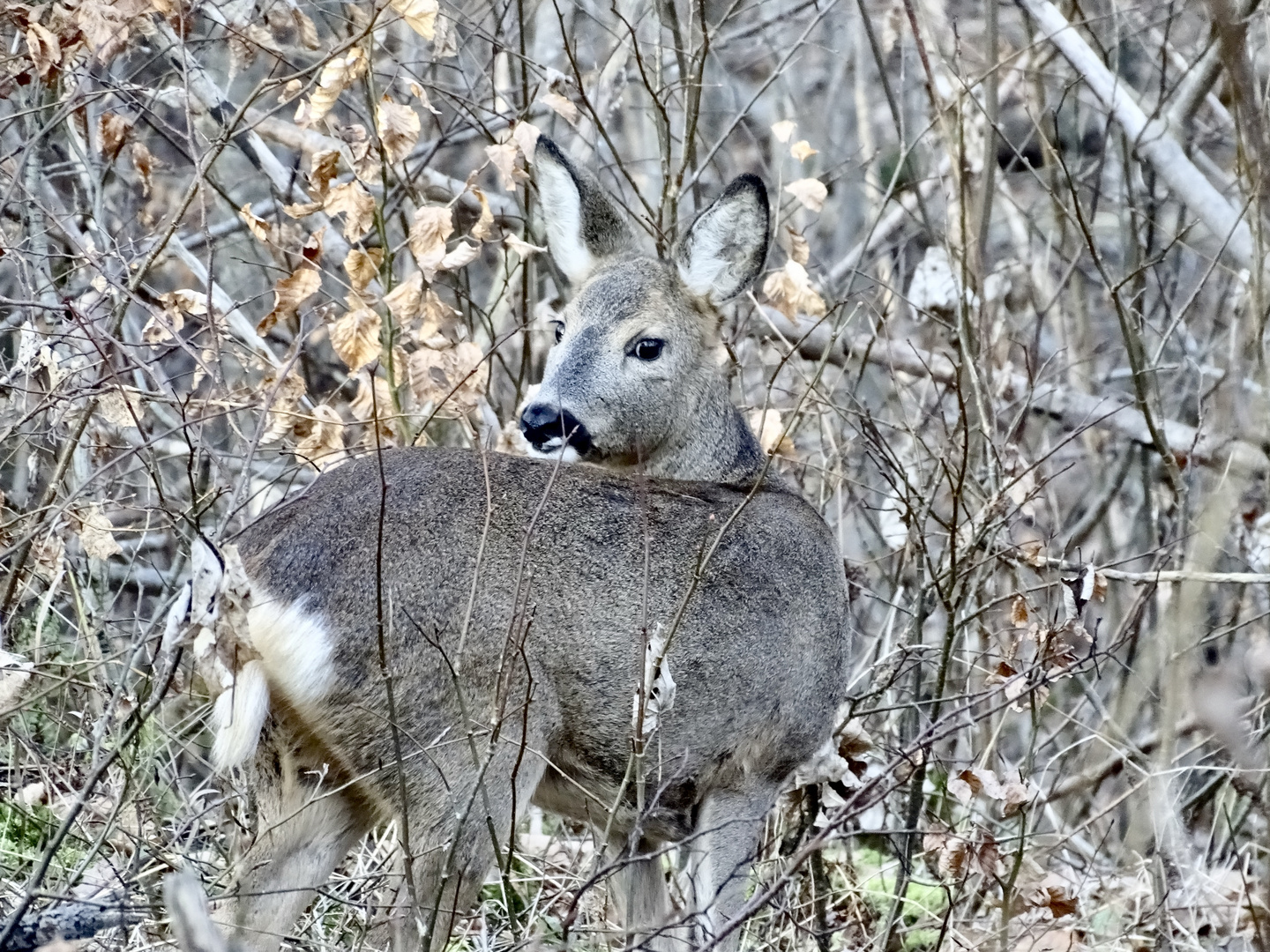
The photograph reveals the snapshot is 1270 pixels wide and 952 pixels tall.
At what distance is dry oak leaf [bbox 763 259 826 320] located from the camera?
227 inches

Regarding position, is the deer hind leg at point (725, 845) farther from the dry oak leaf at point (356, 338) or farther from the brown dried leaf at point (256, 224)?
the brown dried leaf at point (256, 224)

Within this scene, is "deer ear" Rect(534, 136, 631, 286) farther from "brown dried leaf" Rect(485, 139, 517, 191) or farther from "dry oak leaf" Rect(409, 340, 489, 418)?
"dry oak leaf" Rect(409, 340, 489, 418)

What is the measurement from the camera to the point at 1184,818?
662 cm

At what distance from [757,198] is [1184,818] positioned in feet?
10.3

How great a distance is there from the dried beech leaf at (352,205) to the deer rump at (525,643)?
1281 millimetres

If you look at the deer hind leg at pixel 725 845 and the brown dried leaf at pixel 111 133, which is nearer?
the deer hind leg at pixel 725 845

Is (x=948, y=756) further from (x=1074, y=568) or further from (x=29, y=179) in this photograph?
(x=29, y=179)

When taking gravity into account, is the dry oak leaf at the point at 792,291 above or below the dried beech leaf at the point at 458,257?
below

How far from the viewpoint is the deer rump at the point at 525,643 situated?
4.18 metres

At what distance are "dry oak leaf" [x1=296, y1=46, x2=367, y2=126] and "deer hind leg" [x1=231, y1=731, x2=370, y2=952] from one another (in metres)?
2.16

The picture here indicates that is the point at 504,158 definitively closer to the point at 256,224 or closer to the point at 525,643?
the point at 256,224

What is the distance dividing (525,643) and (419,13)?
2193 mm

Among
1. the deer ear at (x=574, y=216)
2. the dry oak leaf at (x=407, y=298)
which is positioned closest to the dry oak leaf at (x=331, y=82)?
the dry oak leaf at (x=407, y=298)

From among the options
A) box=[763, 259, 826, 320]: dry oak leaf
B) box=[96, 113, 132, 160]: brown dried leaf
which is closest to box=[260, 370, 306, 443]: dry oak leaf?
box=[96, 113, 132, 160]: brown dried leaf
